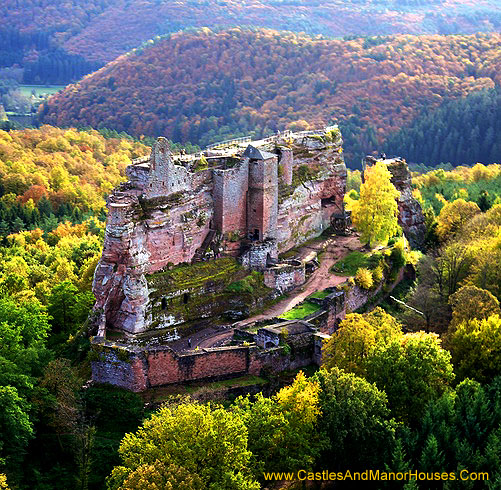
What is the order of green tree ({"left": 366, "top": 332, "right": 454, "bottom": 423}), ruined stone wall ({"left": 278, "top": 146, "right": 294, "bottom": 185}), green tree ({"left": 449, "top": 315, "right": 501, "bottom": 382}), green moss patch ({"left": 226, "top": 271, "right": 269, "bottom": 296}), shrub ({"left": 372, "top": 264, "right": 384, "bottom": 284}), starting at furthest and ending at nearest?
1. ruined stone wall ({"left": 278, "top": 146, "right": 294, "bottom": 185})
2. shrub ({"left": 372, "top": 264, "right": 384, "bottom": 284})
3. green moss patch ({"left": 226, "top": 271, "right": 269, "bottom": 296})
4. green tree ({"left": 449, "top": 315, "right": 501, "bottom": 382})
5. green tree ({"left": 366, "top": 332, "right": 454, "bottom": 423})

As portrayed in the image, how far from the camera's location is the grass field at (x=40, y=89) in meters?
183

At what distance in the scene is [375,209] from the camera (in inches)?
2469

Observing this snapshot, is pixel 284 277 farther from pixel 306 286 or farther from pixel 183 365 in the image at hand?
pixel 183 365

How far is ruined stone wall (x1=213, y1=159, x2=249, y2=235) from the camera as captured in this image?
5369cm

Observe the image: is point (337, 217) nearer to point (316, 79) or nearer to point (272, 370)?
point (272, 370)

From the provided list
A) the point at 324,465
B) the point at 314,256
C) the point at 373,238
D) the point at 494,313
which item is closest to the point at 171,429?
the point at 324,465

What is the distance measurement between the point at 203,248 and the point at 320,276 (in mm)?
10309

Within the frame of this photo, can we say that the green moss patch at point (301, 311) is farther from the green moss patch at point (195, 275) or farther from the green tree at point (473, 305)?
the green tree at point (473, 305)

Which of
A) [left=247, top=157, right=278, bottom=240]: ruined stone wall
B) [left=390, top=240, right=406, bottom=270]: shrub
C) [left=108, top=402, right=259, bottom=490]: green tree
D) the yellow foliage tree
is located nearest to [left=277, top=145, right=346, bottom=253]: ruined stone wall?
[left=247, top=157, right=278, bottom=240]: ruined stone wall

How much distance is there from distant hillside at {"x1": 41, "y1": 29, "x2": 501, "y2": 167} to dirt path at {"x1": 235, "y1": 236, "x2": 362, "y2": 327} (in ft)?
193

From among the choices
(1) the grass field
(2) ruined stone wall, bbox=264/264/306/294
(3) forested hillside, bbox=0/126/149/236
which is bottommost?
(1) the grass field

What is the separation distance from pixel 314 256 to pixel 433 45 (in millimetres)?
98821

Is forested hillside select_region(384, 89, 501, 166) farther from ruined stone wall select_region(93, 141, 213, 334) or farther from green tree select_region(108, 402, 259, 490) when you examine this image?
green tree select_region(108, 402, 259, 490)

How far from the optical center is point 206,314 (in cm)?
5059
